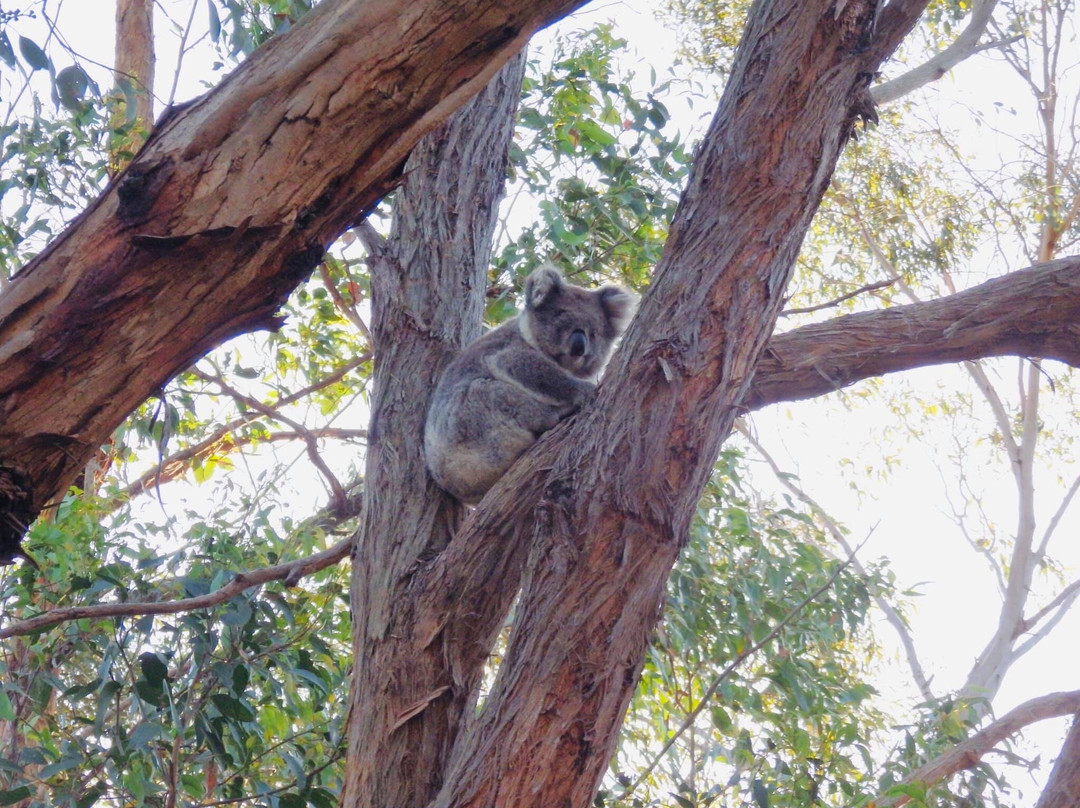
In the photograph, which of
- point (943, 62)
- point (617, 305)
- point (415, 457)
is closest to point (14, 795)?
point (415, 457)

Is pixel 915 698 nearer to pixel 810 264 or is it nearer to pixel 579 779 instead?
pixel 810 264

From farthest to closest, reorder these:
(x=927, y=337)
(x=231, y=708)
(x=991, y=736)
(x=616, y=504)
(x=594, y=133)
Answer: (x=594, y=133)
(x=991, y=736)
(x=231, y=708)
(x=927, y=337)
(x=616, y=504)

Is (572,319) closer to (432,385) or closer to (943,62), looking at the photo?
(432,385)

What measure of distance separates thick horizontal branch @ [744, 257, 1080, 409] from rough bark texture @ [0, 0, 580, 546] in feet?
4.34

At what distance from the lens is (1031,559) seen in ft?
30.7

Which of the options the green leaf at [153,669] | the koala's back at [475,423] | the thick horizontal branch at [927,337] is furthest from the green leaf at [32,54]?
the thick horizontal branch at [927,337]

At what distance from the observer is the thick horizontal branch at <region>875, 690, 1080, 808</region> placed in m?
3.39

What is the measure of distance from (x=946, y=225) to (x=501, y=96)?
6.45 metres

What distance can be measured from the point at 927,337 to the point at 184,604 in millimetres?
1833

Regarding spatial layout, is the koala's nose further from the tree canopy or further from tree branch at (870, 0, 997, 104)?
tree branch at (870, 0, 997, 104)

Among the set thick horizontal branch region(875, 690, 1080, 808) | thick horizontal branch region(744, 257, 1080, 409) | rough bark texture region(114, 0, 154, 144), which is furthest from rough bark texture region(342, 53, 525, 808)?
rough bark texture region(114, 0, 154, 144)

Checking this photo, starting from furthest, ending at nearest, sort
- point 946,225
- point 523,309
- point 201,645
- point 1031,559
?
point 1031,559 → point 946,225 → point 523,309 → point 201,645

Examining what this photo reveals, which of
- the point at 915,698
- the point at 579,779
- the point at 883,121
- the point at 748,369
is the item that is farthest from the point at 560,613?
the point at 883,121

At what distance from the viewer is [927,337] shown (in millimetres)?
2545
